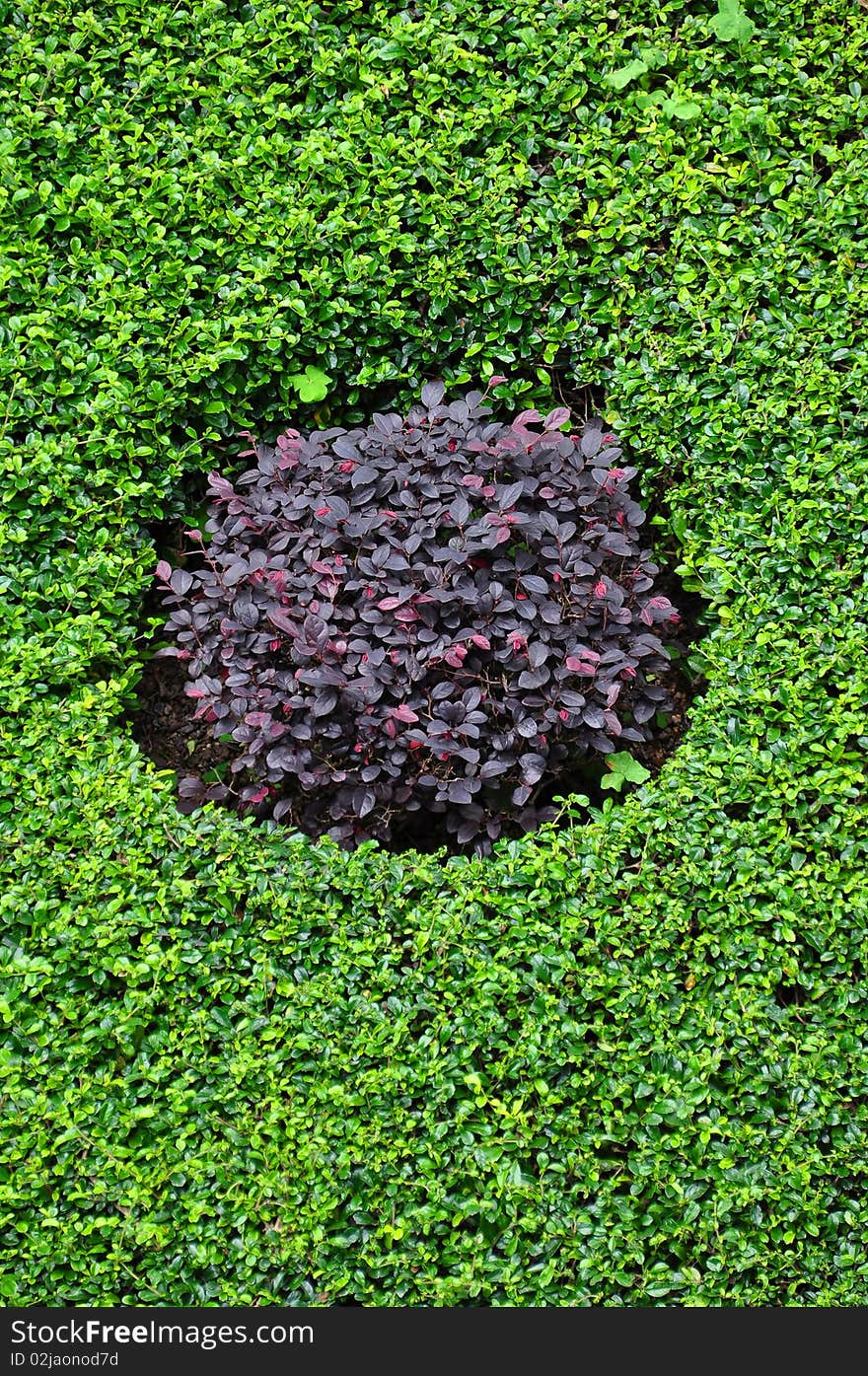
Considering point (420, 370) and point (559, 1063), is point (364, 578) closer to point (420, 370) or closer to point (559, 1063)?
point (420, 370)

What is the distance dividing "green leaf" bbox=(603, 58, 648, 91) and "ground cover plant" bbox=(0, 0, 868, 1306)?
70 millimetres

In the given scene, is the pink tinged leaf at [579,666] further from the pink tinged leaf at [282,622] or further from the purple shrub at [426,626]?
the pink tinged leaf at [282,622]

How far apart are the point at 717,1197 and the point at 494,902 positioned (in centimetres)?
81

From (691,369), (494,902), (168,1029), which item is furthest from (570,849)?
(691,369)

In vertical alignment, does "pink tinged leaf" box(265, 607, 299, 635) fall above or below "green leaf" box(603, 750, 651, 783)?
above

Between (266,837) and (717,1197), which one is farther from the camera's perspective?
(266,837)

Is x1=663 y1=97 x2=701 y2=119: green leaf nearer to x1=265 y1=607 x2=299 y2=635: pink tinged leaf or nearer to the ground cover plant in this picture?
the ground cover plant

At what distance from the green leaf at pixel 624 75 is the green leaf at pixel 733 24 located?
275mm

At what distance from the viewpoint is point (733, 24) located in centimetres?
378

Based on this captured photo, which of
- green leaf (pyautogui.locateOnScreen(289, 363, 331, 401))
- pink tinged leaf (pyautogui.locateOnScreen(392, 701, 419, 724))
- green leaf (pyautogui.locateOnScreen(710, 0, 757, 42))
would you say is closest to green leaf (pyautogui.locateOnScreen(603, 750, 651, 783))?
pink tinged leaf (pyautogui.locateOnScreen(392, 701, 419, 724))

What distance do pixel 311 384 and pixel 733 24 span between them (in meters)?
1.81

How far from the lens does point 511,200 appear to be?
12.3 ft

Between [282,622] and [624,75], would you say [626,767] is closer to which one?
[282,622]

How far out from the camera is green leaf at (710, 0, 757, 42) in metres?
3.78
